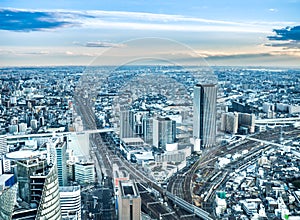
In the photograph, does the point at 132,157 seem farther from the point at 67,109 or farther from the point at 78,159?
the point at 67,109

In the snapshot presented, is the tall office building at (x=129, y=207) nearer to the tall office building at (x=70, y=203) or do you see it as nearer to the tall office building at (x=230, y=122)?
the tall office building at (x=70, y=203)

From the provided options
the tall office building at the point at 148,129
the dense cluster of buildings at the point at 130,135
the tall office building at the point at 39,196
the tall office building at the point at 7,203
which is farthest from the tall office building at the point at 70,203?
the tall office building at the point at 148,129

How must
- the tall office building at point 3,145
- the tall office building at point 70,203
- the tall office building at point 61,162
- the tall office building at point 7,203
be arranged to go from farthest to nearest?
1. the tall office building at point 3,145
2. the tall office building at point 61,162
3. the tall office building at point 70,203
4. the tall office building at point 7,203

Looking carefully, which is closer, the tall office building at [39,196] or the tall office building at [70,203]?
the tall office building at [39,196]

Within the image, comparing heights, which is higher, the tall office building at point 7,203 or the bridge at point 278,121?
the tall office building at point 7,203

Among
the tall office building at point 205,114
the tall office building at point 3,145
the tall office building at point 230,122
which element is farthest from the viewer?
the tall office building at point 230,122

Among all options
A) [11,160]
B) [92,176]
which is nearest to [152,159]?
[92,176]

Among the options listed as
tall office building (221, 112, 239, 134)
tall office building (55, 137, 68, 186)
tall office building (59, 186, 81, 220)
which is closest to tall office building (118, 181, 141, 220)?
tall office building (59, 186, 81, 220)

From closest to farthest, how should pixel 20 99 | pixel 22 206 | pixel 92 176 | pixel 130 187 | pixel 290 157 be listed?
1. pixel 22 206
2. pixel 130 187
3. pixel 92 176
4. pixel 290 157
5. pixel 20 99
